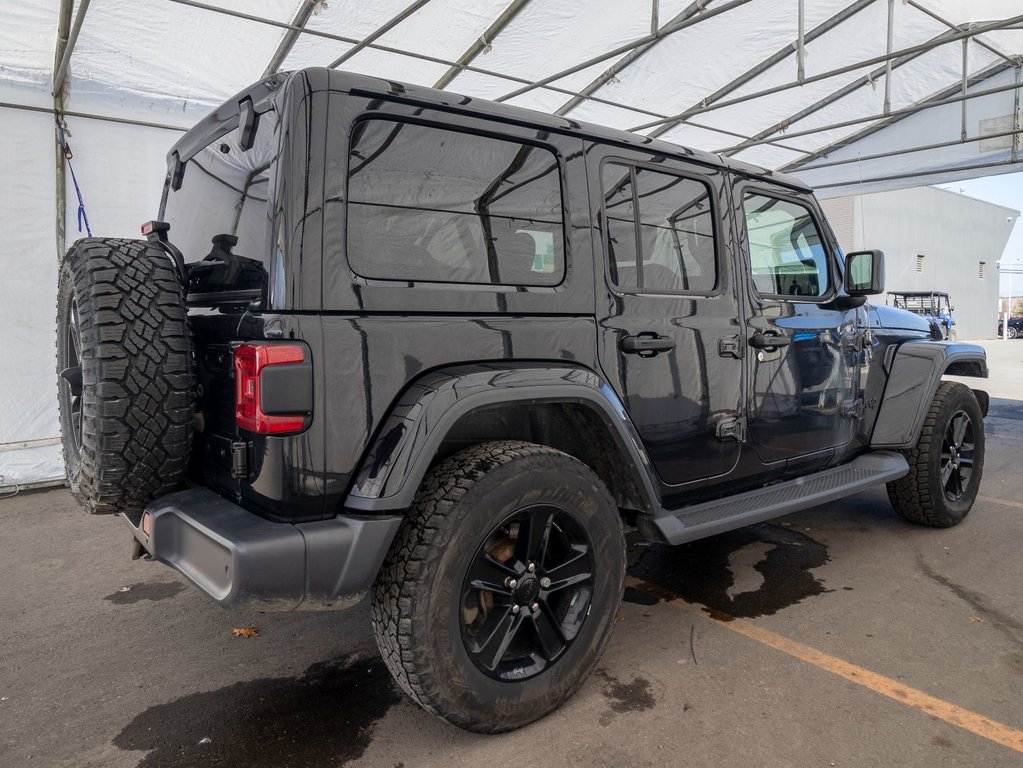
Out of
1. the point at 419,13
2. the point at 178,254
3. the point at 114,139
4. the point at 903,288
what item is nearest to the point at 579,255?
the point at 178,254

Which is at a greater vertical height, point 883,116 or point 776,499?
point 883,116

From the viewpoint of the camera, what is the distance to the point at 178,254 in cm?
246

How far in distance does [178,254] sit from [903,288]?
30.4 metres

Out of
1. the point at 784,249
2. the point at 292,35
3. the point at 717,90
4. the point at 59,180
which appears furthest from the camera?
the point at 717,90

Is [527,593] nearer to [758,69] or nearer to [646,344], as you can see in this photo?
[646,344]

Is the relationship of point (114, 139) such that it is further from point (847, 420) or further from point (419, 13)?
point (847, 420)

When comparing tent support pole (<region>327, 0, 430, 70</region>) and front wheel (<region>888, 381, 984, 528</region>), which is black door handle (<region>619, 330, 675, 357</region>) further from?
tent support pole (<region>327, 0, 430, 70</region>)

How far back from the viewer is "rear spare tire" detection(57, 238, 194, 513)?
194cm

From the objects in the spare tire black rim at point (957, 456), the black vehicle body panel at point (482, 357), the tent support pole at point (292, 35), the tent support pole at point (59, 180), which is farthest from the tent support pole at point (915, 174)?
the tent support pole at point (59, 180)

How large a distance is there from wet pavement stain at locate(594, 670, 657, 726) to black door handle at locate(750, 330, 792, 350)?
4.70 ft

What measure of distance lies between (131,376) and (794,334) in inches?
104

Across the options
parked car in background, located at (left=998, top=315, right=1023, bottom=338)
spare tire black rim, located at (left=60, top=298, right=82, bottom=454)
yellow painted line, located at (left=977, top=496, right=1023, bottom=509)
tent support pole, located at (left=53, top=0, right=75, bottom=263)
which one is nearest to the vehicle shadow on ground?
spare tire black rim, located at (left=60, top=298, right=82, bottom=454)

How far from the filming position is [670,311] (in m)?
2.69

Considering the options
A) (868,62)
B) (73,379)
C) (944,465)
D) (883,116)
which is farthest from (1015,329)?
(73,379)
